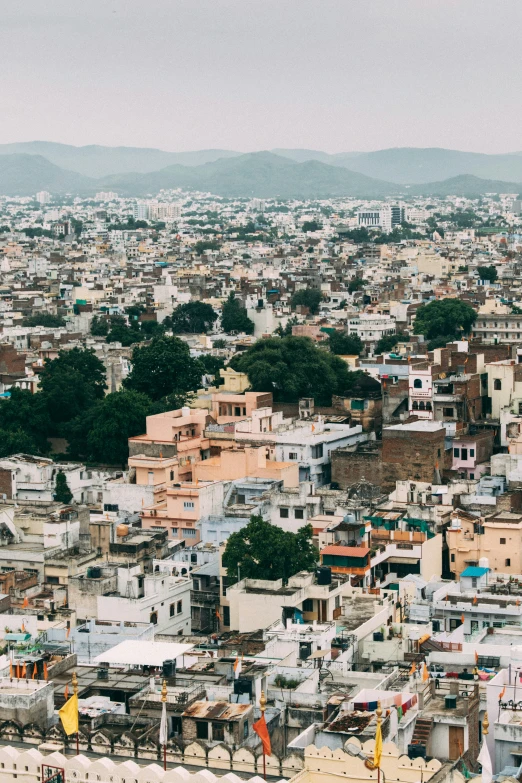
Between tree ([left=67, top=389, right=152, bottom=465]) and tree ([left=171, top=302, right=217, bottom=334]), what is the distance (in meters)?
24.6

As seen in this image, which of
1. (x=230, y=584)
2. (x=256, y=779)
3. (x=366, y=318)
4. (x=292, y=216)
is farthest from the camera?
(x=292, y=216)

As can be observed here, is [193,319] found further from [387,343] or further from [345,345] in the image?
[345,345]

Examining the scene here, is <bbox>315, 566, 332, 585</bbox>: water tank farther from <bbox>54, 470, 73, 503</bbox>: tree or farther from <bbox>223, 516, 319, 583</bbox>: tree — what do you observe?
<bbox>54, 470, 73, 503</bbox>: tree

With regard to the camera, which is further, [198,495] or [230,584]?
[198,495]

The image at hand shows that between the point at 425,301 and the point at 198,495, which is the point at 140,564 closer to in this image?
the point at 198,495

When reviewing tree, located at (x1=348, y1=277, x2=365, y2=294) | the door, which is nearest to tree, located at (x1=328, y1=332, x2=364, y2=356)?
tree, located at (x1=348, y1=277, x2=365, y2=294)

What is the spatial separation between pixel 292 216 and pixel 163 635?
154 meters

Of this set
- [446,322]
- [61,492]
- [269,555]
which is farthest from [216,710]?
[446,322]

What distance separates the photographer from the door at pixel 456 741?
14.9 meters

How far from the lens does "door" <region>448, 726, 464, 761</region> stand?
1486cm

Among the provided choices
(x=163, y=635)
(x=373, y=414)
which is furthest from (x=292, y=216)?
(x=163, y=635)

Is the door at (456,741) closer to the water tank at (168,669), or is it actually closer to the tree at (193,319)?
the water tank at (168,669)

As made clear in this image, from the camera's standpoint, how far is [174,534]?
27.0 m

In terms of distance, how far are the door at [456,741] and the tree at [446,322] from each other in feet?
107
